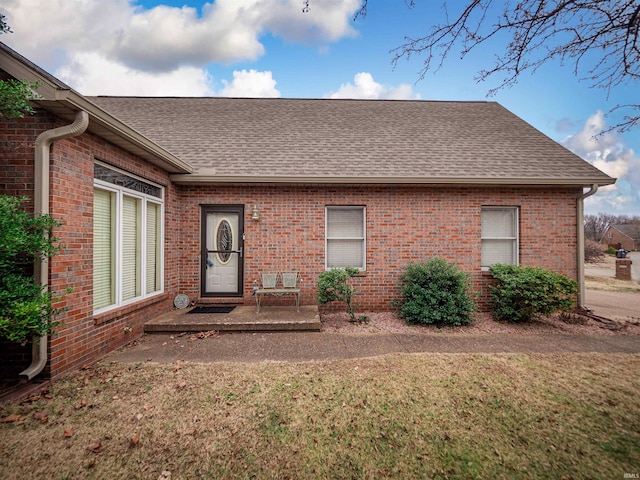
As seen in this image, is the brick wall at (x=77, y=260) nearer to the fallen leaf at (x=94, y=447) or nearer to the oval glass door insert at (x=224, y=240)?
the fallen leaf at (x=94, y=447)

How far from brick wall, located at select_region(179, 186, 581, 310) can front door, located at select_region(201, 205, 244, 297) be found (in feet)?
0.71

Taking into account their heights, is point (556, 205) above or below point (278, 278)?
above

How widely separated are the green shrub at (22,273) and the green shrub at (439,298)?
5600 mm

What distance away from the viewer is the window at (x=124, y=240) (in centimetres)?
425

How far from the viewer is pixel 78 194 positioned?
371 centimetres

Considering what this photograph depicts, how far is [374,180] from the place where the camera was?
6.20 meters

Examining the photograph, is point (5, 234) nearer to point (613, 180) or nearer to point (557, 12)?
point (557, 12)

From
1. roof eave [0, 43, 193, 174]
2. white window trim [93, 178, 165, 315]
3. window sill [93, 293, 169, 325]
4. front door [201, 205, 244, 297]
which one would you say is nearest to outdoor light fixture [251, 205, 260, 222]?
front door [201, 205, 244, 297]

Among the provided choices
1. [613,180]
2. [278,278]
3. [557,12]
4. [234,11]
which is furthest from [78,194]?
[613,180]

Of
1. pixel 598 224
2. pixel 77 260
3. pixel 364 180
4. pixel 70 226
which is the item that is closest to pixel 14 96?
pixel 70 226

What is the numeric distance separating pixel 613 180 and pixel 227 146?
9390 millimetres

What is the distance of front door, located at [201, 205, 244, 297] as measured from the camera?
656cm

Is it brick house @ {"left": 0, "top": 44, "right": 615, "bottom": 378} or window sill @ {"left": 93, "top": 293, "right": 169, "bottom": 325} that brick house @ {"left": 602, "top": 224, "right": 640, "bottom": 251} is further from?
window sill @ {"left": 93, "top": 293, "right": 169, "bottom": 325}

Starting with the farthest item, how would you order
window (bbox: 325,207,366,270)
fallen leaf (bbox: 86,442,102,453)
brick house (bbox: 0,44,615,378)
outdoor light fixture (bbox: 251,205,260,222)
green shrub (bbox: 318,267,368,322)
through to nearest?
window (bbox: 325,207,366,270), outdoor light fixture (bbox: 251,205,260,222), green shrub (bbox: 318,267,368,322), brick house (bbox: 0,44,615,378), fallen leaf (bbox: 86,442,102,453)
